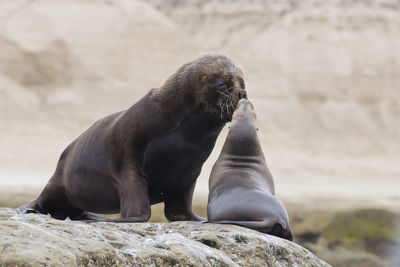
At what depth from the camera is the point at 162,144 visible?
687 cm

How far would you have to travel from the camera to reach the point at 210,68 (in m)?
6.85

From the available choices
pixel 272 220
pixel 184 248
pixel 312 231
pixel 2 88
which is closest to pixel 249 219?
pixel 272 220

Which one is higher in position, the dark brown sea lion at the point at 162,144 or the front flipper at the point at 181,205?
the dark brown sea lion at the point at 162,144

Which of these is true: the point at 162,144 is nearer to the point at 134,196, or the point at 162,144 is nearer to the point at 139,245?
the point at 134,196

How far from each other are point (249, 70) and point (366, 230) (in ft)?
49.9

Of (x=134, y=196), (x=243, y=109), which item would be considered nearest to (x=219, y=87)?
(x=243, y=109)

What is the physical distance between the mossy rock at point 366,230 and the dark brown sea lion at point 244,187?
1383 cm

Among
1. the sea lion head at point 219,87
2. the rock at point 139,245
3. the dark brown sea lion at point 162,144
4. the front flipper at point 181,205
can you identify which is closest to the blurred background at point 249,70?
the front flipper at point 181,205

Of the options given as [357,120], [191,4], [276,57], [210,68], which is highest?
[191,4]

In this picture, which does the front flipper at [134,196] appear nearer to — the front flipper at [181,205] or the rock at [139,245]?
the front flipper at [181,205]

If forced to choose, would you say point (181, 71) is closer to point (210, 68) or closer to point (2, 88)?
point (210, 68)

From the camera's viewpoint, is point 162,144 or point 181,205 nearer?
point 162,144

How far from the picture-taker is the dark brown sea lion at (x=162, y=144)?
677 cm

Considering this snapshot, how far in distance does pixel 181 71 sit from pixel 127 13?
29.7 m
